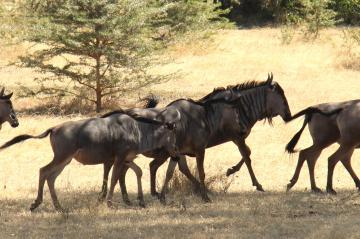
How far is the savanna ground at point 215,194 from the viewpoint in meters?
8.91

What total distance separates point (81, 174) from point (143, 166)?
1479 mm

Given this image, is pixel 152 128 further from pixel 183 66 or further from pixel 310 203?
pixel 183 66

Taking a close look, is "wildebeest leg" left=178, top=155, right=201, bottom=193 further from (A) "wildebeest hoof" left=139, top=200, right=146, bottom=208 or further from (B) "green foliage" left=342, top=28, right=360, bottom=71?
(B) "green foliage" left=342, top=28, right=360, bottom=71

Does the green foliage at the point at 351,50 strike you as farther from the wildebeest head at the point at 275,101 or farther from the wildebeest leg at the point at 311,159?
the wildebeest leg at the point at 311,159

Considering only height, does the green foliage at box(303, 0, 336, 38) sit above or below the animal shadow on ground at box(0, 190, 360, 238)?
below

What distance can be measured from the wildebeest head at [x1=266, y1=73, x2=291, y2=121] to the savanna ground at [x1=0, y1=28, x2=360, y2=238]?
1.26m

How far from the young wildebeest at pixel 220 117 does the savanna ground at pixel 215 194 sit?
1.94 ft

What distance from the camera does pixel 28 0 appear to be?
27.4m

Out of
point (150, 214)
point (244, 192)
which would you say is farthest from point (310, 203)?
point (150, 214)

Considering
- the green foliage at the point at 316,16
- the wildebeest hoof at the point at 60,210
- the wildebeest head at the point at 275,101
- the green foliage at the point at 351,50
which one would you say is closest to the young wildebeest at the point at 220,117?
the wildebeest head at the point at 275,101

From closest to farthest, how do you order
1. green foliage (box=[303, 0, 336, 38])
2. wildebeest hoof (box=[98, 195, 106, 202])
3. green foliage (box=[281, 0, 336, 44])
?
wildebeest hoof (box=[98, 195, 106, 202]), green foliage (box=[281, 0, 336, 44]), green foliage (box=[303, 0, 336, 38])

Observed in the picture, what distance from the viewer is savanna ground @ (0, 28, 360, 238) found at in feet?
29.2

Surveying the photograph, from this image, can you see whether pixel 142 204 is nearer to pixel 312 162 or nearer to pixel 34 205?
pixel 34 205

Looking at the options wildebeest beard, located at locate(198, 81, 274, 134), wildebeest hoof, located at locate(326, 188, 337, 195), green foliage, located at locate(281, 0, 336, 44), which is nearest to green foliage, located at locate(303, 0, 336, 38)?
green foliage, located at locate(281, 0, 336, 44)
